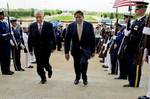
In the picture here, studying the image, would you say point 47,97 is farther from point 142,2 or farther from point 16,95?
point 142,2

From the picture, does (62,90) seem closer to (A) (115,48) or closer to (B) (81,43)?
(B) (81,43)

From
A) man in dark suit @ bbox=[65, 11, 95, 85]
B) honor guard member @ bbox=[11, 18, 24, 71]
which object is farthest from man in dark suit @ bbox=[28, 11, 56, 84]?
honor guard member @ bbox=[11, 18, 24, 71]

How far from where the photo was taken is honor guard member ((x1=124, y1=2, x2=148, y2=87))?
37.6ft

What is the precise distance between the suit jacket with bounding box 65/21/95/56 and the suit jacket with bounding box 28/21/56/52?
1.48 ft

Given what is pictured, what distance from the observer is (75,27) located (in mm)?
12828

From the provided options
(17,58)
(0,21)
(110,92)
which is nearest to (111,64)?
(17,58)

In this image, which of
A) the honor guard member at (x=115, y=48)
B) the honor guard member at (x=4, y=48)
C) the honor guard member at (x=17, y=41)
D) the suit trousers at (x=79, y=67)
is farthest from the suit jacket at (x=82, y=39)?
the honor guard member at (x=17, y=41)

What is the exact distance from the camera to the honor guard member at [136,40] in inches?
451

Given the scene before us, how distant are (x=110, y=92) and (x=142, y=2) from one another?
2.05m

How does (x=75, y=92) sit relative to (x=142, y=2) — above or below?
below

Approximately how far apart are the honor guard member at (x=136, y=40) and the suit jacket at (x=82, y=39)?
40.4 inches

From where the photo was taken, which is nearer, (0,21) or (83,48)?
(83,48)

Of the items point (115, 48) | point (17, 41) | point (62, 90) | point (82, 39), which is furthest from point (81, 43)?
point (17, 41)

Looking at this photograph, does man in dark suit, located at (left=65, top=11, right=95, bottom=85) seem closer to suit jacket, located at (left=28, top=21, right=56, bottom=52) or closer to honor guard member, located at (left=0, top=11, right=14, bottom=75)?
suit jacket, located at (left=28, top=21, right=56, bottom=52)
